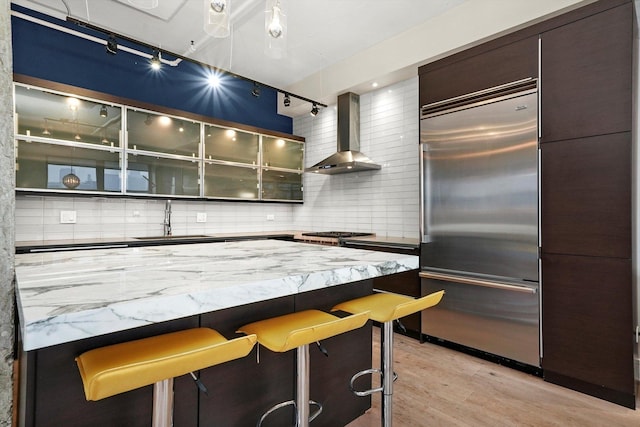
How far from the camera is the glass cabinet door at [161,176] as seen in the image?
136 inches

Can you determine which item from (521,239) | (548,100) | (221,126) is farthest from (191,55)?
(521,239)

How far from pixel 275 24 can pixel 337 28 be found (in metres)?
1.78

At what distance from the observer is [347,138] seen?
4.20m

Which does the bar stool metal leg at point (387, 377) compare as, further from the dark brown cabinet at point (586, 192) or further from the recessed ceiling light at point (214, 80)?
the recessed ceiling light at point (214, 80)

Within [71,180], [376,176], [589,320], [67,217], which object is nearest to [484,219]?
[589,320]

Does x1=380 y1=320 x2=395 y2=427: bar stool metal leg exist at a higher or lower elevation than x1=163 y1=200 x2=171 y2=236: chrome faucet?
lower

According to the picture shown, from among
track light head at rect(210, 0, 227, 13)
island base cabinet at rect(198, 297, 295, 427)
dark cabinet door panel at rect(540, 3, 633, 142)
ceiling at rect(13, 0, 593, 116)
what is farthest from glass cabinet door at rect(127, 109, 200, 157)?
dark cabinet door panel at rect(540, 3, 633, 142)

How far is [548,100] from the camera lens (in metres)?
2.31

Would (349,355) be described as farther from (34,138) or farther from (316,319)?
(34,138)

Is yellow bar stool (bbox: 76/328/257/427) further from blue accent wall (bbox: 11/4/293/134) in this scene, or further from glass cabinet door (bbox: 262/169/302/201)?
glass cabinet door (bbox: 262/169/302/201)

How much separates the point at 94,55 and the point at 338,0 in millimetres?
2575

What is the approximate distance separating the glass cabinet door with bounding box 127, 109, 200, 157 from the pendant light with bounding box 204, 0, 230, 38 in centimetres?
208

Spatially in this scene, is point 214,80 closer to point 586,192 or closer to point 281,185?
point 281,185

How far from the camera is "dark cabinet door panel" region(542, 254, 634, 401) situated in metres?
2.03
